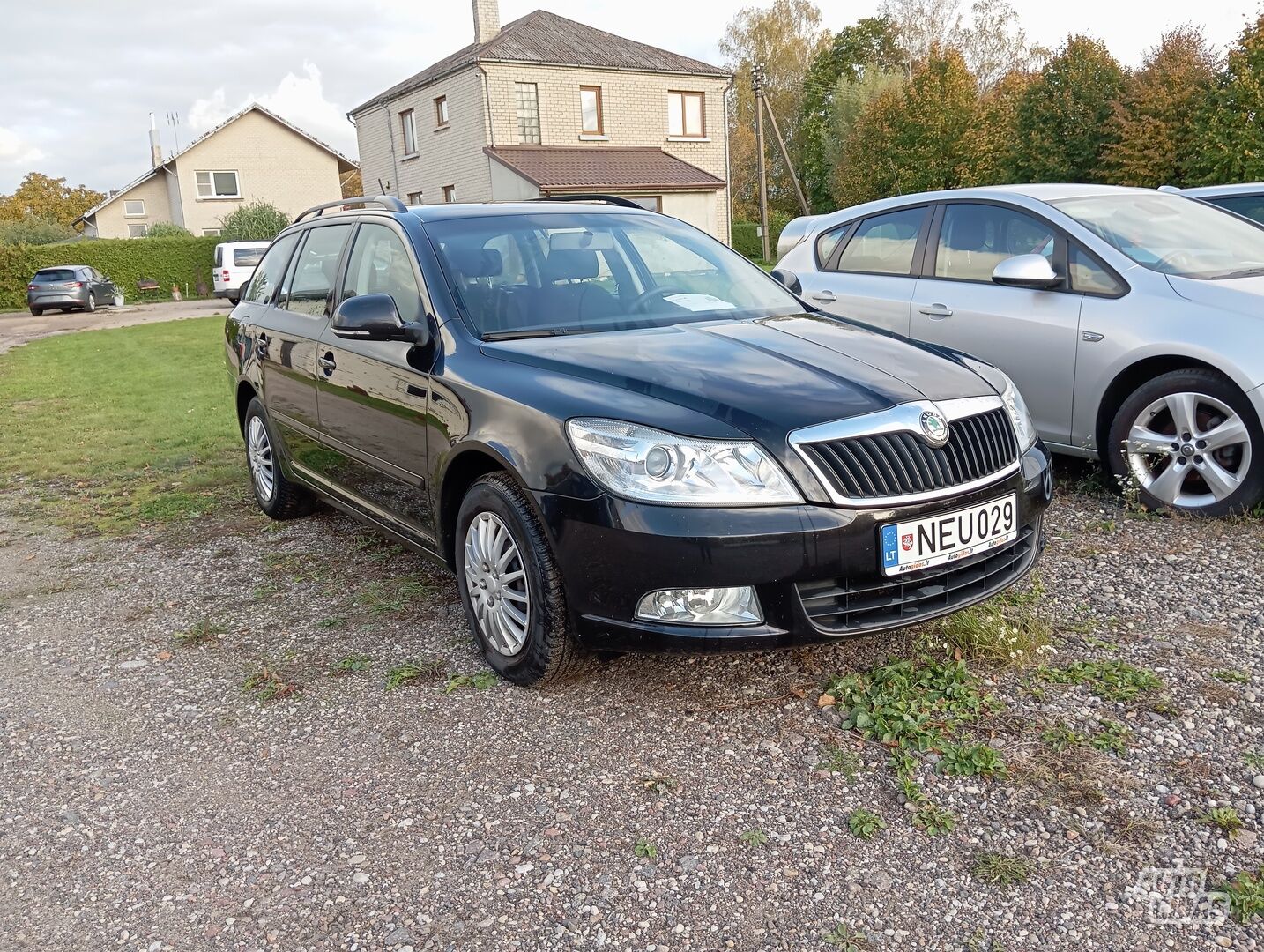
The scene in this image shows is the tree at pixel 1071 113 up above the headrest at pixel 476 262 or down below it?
above

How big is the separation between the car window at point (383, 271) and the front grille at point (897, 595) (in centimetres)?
200

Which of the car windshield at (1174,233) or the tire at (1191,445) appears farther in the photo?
the car windshield at (1174,233)

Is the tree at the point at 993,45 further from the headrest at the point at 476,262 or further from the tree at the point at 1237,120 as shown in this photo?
the headrest at the point at 476,262

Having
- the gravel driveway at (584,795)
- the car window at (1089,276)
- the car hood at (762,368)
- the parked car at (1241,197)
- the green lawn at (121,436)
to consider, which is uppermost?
the parked car at (1241,197)

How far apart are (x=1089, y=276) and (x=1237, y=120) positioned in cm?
2400

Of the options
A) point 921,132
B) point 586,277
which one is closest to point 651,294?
point 586,277

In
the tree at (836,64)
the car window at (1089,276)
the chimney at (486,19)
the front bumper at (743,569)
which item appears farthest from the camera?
the tree at (836,64)

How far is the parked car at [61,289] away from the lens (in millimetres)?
31141

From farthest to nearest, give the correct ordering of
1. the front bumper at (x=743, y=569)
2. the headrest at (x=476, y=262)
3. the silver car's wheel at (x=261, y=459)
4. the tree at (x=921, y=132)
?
the tree at (x=921, y=132)
the silver car's wheel at (x=261, y=459)
the headrest at (x=476, y=262)
the front bumper at (x=743, y=569)

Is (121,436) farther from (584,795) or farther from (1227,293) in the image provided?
(1227,293)

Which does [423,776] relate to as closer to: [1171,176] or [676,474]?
[676,474]

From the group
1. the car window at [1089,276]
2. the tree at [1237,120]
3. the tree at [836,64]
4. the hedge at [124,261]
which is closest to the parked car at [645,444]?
the car window at [1089,276]

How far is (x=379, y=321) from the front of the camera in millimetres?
3934

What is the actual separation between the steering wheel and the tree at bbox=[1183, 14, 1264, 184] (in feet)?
79.8
